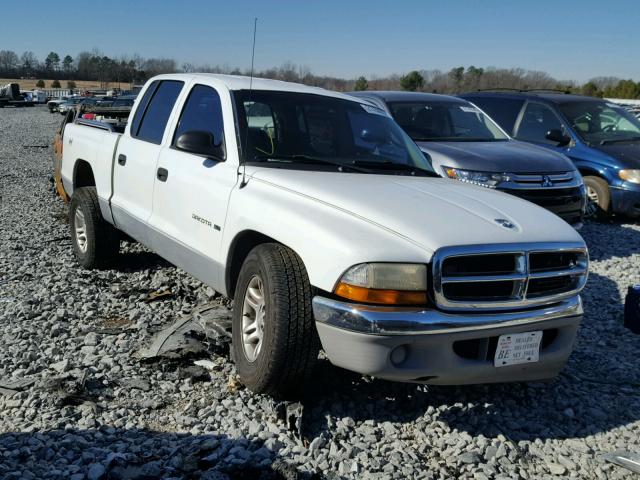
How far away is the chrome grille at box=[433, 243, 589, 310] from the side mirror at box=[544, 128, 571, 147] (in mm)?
6447

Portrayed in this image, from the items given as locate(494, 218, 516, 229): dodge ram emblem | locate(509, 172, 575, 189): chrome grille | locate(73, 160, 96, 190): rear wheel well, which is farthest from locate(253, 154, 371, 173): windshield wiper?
locate(509, 172, 575, 189): chrome grille

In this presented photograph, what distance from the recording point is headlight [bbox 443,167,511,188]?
7.50 metres

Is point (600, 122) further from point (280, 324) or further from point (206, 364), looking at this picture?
point (280, 324)

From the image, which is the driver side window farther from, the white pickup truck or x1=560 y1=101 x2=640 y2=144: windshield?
the white pickup truck

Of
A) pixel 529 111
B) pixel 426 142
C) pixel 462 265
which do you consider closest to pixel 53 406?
pixel 462 265

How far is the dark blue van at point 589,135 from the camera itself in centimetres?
972

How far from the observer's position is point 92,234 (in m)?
6.12

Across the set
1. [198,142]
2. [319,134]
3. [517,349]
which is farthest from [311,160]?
[517,349]

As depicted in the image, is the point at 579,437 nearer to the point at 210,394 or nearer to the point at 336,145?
the point at 210,394

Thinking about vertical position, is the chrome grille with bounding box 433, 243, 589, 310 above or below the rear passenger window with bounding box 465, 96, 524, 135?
below

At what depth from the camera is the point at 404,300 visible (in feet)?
10.5

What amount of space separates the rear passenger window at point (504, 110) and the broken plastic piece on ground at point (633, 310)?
5.48 m

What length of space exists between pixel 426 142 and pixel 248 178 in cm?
456

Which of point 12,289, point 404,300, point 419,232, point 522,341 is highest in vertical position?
point 419,232
